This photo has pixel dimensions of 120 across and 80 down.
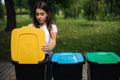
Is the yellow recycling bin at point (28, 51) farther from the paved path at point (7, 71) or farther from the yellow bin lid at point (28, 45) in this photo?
the paved path at point (7, 71)

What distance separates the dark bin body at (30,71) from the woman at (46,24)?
0.10m

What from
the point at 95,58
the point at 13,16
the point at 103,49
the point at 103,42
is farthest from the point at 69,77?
the point at 13,16

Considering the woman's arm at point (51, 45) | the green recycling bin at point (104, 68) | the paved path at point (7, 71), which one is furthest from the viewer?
the paved path at point (7, 71)

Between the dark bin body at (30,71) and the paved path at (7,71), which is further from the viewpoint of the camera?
the paved path at (7,71)

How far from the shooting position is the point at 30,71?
3645mm

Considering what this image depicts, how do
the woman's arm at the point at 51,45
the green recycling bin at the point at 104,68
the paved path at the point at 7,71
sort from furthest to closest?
the paved path at the point at 7,71, the green recycling bin at the point at 104,68, the woman's arm at the point at 51,45

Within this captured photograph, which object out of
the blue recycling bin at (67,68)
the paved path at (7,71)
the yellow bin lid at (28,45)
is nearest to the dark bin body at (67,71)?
the blue recycling bin at (67,68)

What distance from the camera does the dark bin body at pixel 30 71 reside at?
3.62 metres

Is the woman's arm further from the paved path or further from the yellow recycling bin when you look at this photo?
the paved path

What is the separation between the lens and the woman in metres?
3.69

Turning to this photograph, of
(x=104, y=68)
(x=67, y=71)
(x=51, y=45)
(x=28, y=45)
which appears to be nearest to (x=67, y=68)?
(x=67, y=71)

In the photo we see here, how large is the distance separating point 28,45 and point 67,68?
1.91ft

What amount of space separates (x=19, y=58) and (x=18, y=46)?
0.48 feet

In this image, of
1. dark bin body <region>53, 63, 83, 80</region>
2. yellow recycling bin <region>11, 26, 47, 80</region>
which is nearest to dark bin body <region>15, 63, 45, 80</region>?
yellow recycling bin <region>11, 26, 47, 80</region>
